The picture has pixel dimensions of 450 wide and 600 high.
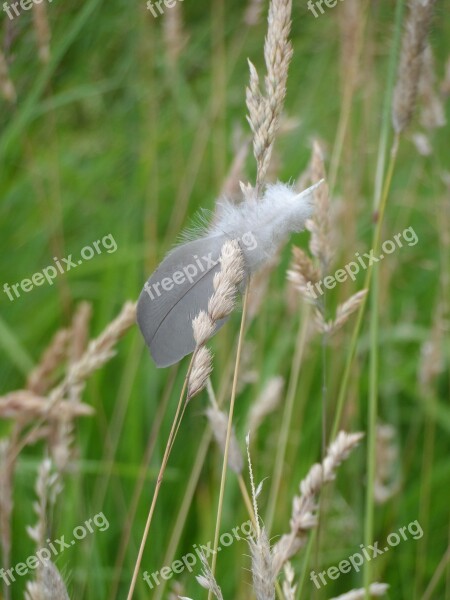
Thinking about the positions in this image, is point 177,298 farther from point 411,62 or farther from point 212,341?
point 212,341

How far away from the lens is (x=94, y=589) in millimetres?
1584

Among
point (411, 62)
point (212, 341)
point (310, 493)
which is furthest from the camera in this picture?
point (212, 341)

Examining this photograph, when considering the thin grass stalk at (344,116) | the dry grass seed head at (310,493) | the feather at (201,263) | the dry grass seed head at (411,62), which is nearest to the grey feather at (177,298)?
the feather at (201,263)

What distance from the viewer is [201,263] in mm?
988

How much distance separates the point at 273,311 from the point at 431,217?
2.76ft

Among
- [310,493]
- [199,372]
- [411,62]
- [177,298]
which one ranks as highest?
[411,62]

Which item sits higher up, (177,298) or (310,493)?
(177,298)

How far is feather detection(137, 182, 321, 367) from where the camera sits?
36.6 inches

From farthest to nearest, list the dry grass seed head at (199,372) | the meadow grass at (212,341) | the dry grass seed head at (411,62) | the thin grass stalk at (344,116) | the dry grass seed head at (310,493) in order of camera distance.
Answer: the meadow grass at (212,341) → the thin grass stalk at (344,116) → the dry grass seed head at (411,62) → the dry grass seed head at (310,493) → the dry grass seed head at (199,372)

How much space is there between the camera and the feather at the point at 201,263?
36.6 inches

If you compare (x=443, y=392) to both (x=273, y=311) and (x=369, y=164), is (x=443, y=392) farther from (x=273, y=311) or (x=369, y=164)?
(x=369, y=164)

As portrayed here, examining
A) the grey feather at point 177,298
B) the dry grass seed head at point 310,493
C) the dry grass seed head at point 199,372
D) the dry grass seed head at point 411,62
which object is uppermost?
the dry grass seed head at point 411,62

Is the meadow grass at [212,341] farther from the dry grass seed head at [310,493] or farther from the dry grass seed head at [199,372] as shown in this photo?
the dry grass seed head at [199,372]

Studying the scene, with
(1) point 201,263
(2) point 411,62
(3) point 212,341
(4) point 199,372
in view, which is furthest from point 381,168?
(3) point 212,341
